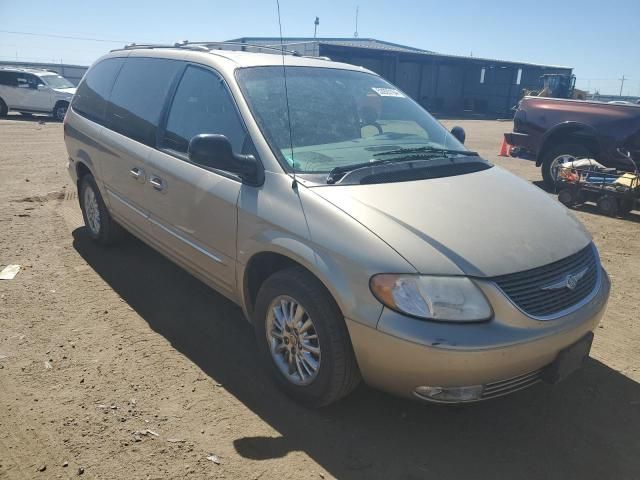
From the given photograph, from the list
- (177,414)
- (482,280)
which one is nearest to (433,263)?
(482,280)

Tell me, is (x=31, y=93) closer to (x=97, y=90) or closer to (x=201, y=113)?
(x=97, y=90)

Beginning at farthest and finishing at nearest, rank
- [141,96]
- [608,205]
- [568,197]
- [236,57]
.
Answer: [568,197], [608,205], [141,96], [236,57]

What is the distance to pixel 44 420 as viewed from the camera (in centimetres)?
274

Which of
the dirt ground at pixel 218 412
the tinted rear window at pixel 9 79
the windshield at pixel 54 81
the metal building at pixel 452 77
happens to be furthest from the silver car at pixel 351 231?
the metal building at pixel 452 77

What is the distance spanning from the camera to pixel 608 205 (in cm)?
731

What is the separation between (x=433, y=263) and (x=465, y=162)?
1.33m

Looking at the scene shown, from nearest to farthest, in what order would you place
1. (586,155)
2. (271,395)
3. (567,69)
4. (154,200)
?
(271,395), (154,200), (586,155), (567,69)

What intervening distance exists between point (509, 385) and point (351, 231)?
104cm

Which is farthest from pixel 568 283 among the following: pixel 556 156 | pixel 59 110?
pixel 59 110

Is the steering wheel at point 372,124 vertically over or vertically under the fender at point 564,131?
over

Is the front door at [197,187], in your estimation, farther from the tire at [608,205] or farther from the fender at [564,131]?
the fender at [564,131]

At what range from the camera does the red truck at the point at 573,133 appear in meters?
8.00

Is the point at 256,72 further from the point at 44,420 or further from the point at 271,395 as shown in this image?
the point at 44,420

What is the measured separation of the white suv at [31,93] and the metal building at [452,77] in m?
18.5
